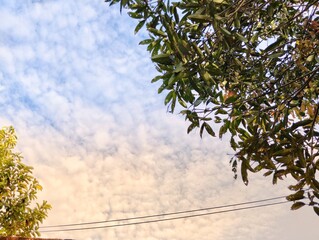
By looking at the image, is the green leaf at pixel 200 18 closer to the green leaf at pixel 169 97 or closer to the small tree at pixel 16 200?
the green leaf at pixel 169 97

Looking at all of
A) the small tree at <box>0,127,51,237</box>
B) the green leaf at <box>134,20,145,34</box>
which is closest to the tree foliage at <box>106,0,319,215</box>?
the green leaf at <box>134,20,145,34</box>

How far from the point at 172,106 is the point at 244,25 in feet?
4.78

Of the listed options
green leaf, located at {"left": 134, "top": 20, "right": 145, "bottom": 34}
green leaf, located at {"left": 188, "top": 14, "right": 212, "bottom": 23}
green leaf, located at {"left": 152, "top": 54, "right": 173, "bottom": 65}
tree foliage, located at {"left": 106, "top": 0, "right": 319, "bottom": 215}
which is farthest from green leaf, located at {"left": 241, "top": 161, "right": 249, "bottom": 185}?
green leaf, located at {"left": 134, "top": 20, "right": 145, "bottom": 34}

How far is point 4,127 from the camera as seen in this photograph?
10.6 m

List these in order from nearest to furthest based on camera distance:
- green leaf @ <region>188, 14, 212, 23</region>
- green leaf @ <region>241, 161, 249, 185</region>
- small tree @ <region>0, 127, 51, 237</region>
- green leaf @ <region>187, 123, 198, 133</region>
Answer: green leaf @ <region>188, 14, 212, 23</region>, green leaf @ <region>241, 161, 249, 185</region>, green leaf @ <region>187, 123, 198, 133</region>, small tree @ <region>0, 127, 51, 237</region>

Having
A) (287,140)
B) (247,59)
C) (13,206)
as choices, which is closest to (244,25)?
(247,59)

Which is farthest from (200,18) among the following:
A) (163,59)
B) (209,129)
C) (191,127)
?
(191,127)

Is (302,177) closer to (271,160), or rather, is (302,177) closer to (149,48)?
(271,160)

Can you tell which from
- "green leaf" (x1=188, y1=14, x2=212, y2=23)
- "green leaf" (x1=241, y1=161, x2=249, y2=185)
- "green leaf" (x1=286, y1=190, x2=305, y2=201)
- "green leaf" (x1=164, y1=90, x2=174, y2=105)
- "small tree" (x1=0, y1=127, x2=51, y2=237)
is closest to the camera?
"green leaf" (x1=188, y1=14, x2=212, y2=23)

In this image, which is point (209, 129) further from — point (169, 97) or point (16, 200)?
point (16, 200)

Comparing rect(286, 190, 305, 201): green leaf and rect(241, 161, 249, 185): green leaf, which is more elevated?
rect(241, 161, 249, 185): green leaf

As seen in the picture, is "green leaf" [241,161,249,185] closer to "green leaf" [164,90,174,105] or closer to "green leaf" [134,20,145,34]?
"green leaf" [164,90,174,105]

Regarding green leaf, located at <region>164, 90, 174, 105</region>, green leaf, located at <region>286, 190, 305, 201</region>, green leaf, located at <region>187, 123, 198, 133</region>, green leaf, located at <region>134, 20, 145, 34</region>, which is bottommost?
green leaf, located at <region>286, 190, 305, 201</region>

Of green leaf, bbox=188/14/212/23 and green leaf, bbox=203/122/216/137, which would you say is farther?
green leaf, bbox=203/122/216/137
